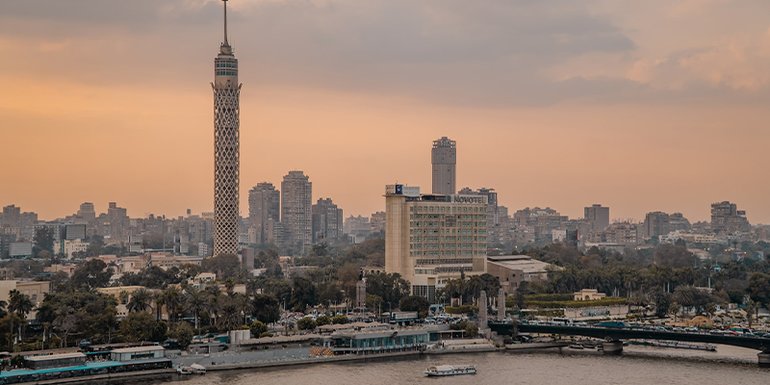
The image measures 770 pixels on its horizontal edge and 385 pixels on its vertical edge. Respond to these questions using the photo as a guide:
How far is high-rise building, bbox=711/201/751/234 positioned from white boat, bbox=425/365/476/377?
422 ft

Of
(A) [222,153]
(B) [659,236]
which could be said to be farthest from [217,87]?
(B) [659,236]

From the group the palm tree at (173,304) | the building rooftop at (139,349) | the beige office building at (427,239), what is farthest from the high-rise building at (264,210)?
the building rooftop at (139,349)

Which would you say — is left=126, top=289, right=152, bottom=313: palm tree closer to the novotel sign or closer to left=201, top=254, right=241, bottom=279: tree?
the novotel sign

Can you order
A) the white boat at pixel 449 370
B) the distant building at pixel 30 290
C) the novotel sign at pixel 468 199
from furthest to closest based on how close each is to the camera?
the novotel sign at pixel 468 199, the distant building at pixel 30 290, the white boat at pixel 449 370

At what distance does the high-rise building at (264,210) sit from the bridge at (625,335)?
89.0m

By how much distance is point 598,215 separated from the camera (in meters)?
180

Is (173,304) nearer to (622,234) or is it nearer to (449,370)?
(449,370)

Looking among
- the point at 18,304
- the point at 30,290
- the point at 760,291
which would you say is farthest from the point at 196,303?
the point at 760,291

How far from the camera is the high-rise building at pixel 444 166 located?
132875mm

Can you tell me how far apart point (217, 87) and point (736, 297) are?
39563 millimetres

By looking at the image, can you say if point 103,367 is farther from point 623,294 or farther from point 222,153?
point 222,153

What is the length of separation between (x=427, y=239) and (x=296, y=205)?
253 feet

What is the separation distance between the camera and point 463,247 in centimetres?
6494

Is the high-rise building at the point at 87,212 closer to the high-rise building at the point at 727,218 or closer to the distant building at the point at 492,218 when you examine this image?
the distant building at the point at 492,218
